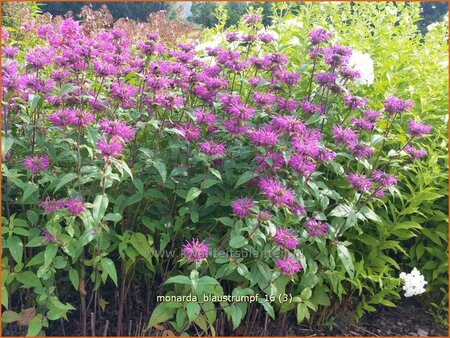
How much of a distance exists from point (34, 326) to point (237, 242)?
85 centimetres

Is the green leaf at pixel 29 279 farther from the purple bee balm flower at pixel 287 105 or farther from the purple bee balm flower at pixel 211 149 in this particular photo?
the purple bee balm flower at pixel 287 105

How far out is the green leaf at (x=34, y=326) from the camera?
1.93 m

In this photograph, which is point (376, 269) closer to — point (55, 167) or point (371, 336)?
point (371, 336)

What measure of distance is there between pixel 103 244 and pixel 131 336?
1.77 ft

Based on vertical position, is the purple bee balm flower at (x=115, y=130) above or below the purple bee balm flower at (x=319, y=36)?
below

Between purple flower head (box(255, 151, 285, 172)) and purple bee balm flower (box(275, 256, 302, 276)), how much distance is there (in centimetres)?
36

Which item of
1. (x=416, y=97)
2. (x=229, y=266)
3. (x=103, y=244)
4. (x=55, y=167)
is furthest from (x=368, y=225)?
(x=55, y=167)

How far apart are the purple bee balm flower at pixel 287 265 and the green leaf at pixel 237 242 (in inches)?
8.1

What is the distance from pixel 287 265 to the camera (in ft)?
6.43

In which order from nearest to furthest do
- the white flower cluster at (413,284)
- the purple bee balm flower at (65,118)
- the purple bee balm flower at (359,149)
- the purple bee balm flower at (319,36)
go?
the purple bee balm flower at (65,118)
the purple bee balm flower at (359,149)
the purple bee balm flower at (319,36)
the white flower cluster at (413,284)

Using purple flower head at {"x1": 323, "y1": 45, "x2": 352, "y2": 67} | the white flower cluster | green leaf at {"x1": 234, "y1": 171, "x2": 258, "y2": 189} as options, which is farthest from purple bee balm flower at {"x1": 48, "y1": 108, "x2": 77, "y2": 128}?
the white flower cluster

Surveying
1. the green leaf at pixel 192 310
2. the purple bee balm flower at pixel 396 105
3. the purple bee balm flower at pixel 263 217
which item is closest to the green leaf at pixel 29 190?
the green leaf at pixel 192 310

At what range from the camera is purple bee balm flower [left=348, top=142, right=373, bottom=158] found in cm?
212

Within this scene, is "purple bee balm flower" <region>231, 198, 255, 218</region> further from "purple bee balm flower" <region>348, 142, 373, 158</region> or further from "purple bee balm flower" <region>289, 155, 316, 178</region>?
"purple bee balm flower" <region>348, 142, 373, 158</region>
